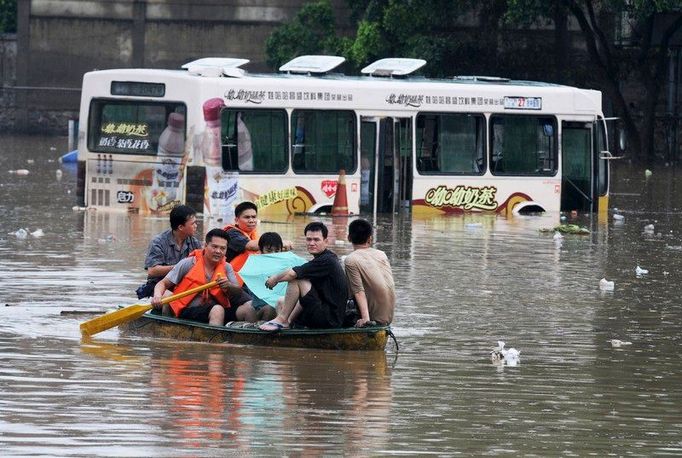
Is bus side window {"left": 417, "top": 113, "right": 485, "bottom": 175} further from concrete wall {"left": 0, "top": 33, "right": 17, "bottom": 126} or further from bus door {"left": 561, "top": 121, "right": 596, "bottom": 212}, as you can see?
concrete wall {"left": 0, "top": 33, "right": 17, "bottom": 126}

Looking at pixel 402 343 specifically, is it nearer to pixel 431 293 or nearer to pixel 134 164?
pixel 431 293

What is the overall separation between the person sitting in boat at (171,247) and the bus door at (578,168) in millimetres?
15033

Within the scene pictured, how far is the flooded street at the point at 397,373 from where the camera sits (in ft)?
31.3

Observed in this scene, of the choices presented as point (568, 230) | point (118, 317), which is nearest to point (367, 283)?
point (118, 317)

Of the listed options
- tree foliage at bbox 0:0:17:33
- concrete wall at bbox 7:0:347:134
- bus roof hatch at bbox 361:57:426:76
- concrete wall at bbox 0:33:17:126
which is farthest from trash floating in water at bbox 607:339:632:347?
tree foliage at bbox 0:0:17:33

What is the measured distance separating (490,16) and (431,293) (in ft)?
103

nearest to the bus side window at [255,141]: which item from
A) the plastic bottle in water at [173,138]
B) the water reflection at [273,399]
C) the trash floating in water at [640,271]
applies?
the plastic bottle in water at [173,138]

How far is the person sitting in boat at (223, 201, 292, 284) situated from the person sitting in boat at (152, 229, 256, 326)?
457mm

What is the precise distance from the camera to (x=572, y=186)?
91.8 feet

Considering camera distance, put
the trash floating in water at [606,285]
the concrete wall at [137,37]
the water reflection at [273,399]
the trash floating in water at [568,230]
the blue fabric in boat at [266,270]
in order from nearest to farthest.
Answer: the water reflection at [273,399], the blue fabric in boat at [266,270], the trash floating in water at [606,285], the trash floating in water at [568,230], the concrete wall at [137,37]

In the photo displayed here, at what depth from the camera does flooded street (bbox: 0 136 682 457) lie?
9.55 meters

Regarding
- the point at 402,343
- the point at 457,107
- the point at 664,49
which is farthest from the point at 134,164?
the point at 664,49

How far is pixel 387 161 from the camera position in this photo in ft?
87.3

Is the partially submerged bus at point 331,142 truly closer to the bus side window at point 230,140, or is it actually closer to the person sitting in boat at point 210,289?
the bus side window at point 230,140
